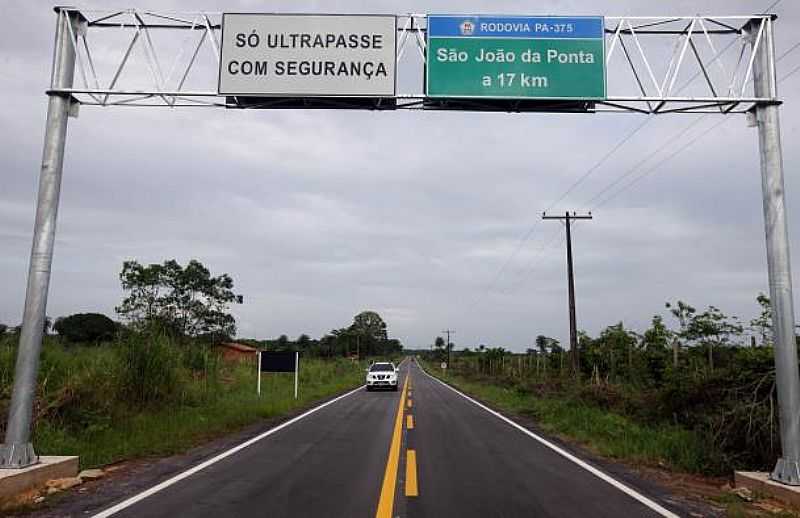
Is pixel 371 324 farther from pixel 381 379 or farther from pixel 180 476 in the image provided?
pixel 180 476

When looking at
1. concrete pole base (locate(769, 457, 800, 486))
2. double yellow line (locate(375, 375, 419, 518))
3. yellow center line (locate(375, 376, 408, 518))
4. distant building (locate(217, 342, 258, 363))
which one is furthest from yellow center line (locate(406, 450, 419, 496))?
distant building (locate(217, 342, 258, 363))

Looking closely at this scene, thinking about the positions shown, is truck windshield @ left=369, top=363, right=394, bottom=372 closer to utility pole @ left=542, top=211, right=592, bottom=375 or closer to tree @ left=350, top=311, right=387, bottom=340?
utility pole @ left=542, top=211, right=592, bottom=375

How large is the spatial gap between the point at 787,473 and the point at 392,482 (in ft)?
17.9

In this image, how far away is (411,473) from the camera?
31.0ft

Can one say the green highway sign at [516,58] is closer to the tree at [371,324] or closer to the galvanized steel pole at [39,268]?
the galvanized steel pole at [39,268]

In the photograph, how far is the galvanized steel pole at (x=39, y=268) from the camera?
8.49 metres

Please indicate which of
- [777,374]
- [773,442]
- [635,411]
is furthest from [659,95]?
[635,411]

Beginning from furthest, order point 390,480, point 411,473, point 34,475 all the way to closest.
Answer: point 411,473, point 390,480, point 34,475

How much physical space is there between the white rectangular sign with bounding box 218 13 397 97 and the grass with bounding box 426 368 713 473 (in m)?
8.16

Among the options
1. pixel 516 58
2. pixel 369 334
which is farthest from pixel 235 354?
pixel 369 334

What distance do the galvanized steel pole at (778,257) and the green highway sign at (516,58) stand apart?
95.9 inches

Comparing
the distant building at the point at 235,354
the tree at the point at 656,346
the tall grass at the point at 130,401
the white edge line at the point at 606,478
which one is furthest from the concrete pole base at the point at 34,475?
the tree at the point at 656,346

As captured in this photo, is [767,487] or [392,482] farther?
[392,482]

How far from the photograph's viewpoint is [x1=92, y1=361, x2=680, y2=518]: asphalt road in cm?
706
